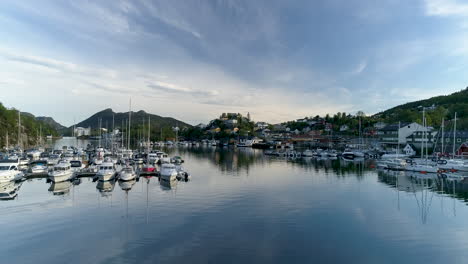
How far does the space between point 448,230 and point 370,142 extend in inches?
3665

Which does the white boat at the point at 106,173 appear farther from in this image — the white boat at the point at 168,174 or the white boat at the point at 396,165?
the white boat at the point at 396,165

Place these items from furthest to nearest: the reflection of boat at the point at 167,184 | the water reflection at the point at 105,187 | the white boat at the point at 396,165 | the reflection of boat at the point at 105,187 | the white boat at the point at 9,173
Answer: the white boat at the point at 396,165 → the white boat at the point at 9,173 → the reflection of boat at the point at 167,184 → the reflection of boat at the point at 105,187 → the water reflection at the point at 105,187

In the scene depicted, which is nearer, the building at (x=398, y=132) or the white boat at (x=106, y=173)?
the white boat at (x=106, y=173)

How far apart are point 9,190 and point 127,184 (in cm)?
1199

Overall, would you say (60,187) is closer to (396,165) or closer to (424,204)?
(424,204)

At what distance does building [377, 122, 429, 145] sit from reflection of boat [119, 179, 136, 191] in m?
77.3

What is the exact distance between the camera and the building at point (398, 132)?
8431 centimetres

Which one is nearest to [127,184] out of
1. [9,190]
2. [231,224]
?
[9,190]

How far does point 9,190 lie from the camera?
1156 inches

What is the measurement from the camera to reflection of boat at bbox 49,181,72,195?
28953mm

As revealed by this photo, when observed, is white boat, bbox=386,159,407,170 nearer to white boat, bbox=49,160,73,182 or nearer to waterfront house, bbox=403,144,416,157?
waterfront house, bbox=403,144,416,157

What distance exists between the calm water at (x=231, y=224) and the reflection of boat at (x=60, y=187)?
0.35 ft

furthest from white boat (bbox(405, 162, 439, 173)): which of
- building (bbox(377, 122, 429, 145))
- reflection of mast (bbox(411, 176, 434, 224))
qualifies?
building (bbox(377, 122, 429, 145))

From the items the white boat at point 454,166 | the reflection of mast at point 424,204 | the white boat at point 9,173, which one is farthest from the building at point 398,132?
the white boat at point 9,173
